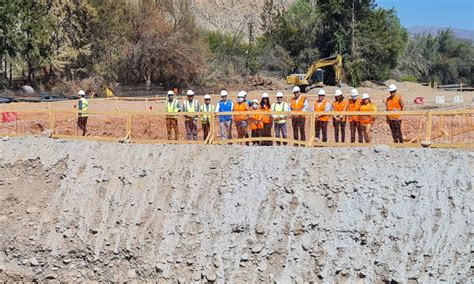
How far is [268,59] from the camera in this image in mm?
52938

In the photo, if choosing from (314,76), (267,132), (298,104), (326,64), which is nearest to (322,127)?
(298,104)

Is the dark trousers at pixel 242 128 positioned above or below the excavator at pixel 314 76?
below

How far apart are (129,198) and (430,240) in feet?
18.5

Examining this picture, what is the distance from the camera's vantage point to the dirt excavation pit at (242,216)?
920 cm

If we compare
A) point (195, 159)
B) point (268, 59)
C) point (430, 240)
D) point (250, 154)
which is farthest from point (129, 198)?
point (268, 59)

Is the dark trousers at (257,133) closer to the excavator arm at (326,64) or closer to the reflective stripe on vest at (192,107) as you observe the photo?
the reflective stripe on vest at (192,107)

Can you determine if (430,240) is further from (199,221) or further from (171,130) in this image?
(171,130)

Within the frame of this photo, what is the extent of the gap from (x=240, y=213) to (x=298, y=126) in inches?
142

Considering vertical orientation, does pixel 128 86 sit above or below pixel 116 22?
below

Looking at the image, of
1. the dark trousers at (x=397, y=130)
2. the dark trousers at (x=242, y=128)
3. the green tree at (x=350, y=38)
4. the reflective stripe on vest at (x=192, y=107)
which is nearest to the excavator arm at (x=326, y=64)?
the green tree at (x=350, y=38)

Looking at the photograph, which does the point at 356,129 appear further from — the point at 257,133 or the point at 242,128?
the point at 242,128

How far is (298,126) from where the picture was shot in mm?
13102

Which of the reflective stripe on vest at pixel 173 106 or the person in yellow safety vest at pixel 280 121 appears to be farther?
the reflective stripe on vest at pixel 173 106

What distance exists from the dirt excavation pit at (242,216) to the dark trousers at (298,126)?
5.74ft
